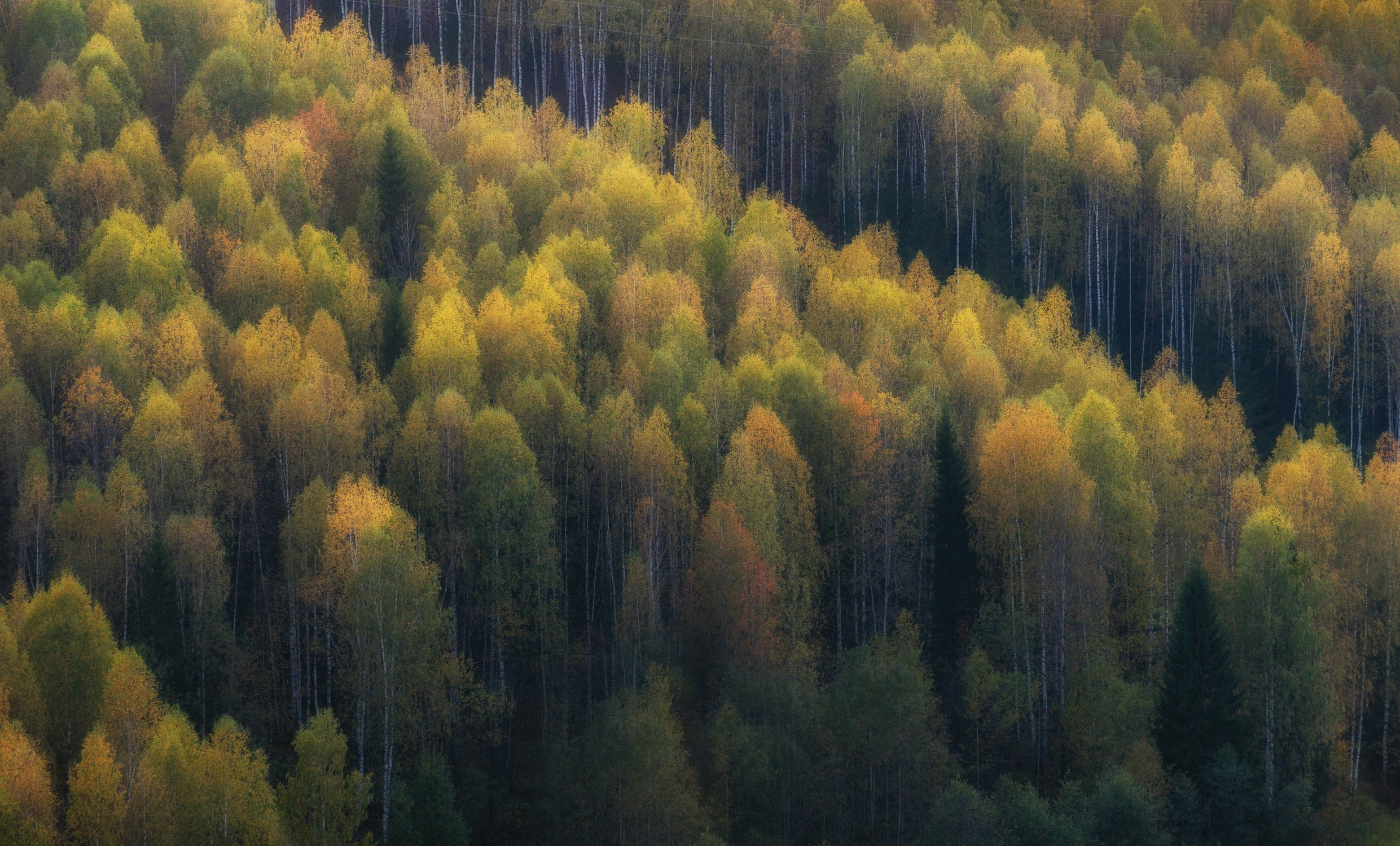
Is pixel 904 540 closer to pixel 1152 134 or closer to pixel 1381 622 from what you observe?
pixel 1381 622

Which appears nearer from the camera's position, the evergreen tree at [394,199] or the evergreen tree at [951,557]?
the evergreen tree at [951,557]

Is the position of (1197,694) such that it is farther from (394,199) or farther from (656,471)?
(394,199)

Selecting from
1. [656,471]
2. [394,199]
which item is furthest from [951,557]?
[394,199]

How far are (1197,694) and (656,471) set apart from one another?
22287mm

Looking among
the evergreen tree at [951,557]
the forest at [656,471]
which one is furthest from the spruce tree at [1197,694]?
the evergreen tree at [951,557]

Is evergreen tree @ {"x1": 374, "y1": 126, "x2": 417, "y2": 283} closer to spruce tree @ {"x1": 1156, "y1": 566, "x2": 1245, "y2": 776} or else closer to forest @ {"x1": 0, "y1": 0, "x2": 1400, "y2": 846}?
forest @ {"x1": 0, "y1": 0, "x2": 1400, "y2": 846}

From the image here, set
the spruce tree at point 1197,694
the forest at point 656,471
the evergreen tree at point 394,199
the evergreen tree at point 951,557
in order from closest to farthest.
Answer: the forest at point 656,471 < the spruce tree at point 1197,694 < the evergreen tree at point 951,557 < the evergreen tree at point 394,199

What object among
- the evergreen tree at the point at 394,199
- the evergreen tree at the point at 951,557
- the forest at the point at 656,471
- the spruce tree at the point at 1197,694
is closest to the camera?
the forest at the point at 656,471

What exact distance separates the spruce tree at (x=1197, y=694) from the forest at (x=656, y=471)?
188 mm

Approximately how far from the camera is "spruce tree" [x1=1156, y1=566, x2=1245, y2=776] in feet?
171

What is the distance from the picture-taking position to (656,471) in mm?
58125

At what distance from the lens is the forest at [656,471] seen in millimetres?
49281

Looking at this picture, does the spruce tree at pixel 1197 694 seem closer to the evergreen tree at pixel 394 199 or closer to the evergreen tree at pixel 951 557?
the evergreen tree at pixel 951 557

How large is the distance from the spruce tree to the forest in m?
0.19
